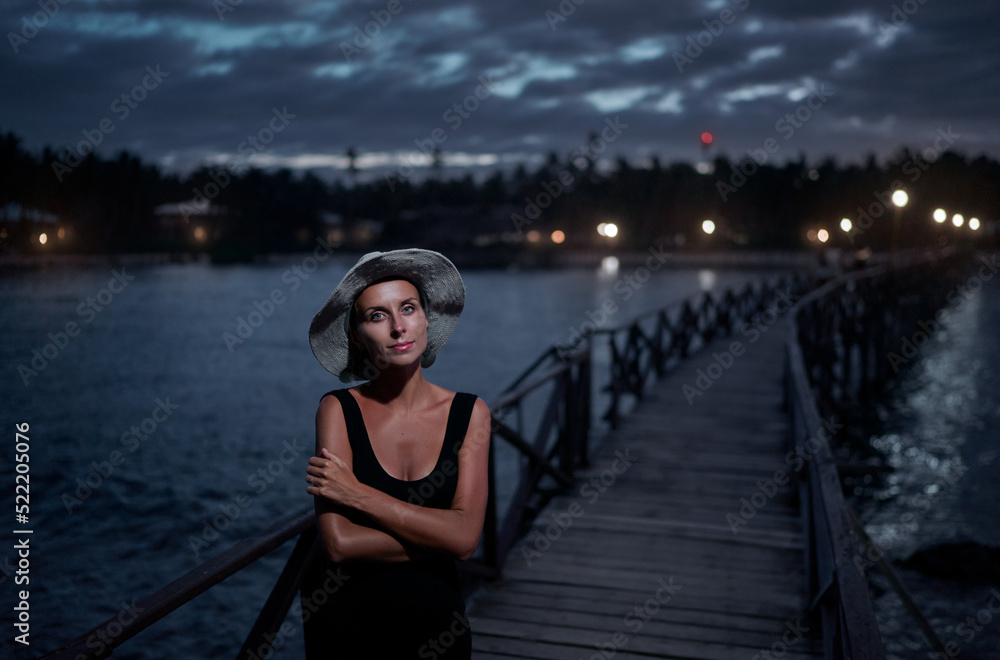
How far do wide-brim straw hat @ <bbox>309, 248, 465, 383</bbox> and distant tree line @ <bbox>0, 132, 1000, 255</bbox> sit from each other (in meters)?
51.4

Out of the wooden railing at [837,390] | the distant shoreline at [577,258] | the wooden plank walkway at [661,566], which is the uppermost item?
the distant shoreline at [577,258]

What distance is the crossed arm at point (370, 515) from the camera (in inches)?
76.8

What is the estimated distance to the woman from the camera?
200cm

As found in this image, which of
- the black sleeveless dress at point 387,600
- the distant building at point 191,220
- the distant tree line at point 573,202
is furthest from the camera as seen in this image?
the distant building at point 191,220

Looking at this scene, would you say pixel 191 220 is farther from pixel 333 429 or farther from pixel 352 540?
pixel 352 540

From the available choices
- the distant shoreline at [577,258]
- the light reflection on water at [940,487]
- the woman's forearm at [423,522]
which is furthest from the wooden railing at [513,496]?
the distant shoreline at [577,258]

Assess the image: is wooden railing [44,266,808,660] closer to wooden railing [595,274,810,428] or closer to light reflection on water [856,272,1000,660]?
wooden railing [595,274,810,428]

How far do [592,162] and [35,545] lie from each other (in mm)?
109962

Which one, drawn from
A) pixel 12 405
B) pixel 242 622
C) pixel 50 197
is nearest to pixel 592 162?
pixel 50 197

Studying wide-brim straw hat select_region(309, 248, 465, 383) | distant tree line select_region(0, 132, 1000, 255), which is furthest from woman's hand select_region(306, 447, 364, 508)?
distant tree line select_region(0, 132, 1000, 255)

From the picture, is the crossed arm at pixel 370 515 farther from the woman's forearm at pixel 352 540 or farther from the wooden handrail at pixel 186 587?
the wooden handrail at pixel 186 587

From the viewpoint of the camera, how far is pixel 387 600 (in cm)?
203

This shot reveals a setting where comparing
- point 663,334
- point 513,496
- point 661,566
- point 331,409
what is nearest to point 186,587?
point 331,409

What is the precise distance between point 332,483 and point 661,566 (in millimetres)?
3743
